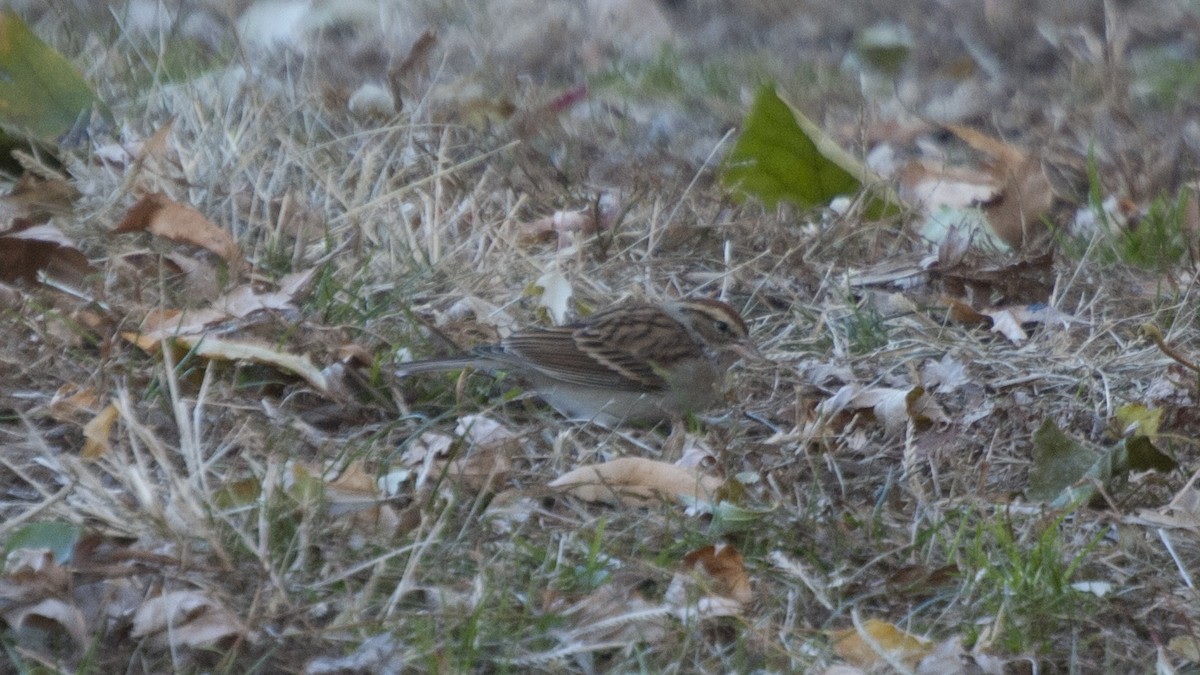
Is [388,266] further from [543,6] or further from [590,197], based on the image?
[543,6]

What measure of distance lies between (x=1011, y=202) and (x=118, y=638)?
392cm

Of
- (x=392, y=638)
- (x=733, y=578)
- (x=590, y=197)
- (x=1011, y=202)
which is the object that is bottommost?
(x=1011, y=202)

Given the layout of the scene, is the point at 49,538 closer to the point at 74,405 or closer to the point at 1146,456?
the point at 74,405

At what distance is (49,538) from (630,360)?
1972mm

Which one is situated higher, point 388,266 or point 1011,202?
point 388,266

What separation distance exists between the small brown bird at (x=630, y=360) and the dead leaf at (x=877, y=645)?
140 cm

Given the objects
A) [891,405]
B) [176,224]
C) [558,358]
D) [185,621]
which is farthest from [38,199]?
[891,405]

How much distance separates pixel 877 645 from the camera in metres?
3.10

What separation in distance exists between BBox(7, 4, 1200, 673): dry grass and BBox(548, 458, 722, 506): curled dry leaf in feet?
0.17

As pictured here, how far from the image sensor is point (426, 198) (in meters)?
5.48

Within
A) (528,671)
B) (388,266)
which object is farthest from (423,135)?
(528,671)

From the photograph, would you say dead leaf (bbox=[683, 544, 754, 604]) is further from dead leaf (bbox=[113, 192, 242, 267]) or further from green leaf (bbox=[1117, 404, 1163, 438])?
dead leaf (bbox=[113, 192, 242, 267])

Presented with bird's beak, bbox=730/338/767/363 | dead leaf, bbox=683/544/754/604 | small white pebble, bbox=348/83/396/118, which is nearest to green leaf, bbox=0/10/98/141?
small white pebble, bbox=348/83/396/118

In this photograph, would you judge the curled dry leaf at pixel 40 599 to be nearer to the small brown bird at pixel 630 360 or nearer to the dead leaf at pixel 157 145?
the small brown bird at pixel 630 360
